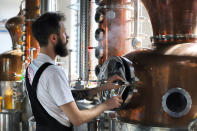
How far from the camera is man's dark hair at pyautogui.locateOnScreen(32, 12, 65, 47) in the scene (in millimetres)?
1819

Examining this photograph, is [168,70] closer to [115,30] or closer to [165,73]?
[165,73]

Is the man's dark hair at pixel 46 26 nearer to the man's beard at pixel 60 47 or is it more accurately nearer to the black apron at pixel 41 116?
the man's beard at pixel 60 47

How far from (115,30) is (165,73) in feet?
6.78

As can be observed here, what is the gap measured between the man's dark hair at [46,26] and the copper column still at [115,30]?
2.03 metres

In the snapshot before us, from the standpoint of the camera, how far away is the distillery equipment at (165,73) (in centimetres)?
182

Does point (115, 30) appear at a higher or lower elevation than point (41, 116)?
higher

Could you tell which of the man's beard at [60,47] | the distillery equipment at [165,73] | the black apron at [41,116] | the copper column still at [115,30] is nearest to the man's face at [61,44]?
the man's beard at [60,47]

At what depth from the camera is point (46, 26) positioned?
5.98ft

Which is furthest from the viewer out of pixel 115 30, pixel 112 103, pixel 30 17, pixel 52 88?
pixel 30 17

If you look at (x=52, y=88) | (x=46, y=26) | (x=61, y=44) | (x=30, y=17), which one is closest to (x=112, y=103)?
(x=52, y=88)

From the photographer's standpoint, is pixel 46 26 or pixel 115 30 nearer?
pixel 46 26

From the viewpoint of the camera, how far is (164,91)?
6.13 ft

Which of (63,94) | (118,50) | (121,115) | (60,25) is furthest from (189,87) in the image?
(118,50)

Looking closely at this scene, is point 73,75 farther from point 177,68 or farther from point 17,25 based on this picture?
point 177,68
